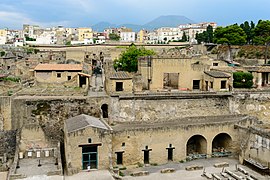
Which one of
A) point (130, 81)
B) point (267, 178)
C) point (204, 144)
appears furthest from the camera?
point (130, 81)

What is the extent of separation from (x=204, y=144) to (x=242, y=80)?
12.4 meters

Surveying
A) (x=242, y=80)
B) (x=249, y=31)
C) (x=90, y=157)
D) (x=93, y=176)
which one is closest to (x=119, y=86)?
(x=90, y=157)

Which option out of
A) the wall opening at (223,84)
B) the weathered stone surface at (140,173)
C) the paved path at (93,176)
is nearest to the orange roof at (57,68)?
the wall opening at (223,84)

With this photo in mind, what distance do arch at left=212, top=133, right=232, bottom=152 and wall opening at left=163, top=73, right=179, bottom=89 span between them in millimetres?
9189

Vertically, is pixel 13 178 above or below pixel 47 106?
below

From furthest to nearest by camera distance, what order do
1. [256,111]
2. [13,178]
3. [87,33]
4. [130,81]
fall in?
1. [87,33]
2. [256,111]
3. [130,81]
4. [13,178]

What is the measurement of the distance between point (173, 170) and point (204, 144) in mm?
4640

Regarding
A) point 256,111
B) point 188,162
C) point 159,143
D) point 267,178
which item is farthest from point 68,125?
point 256,111

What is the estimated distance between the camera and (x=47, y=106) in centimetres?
2839

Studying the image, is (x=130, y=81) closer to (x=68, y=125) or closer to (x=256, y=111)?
(x=68, y=125)

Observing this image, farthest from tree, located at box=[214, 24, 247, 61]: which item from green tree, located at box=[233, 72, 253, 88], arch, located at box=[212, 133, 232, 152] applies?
arch, located at box=[212, 133, 232, 152]

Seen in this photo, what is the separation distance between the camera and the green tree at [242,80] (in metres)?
36.8

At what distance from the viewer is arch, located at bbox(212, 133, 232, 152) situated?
28.2 metres

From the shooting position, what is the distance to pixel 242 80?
36938 mm
